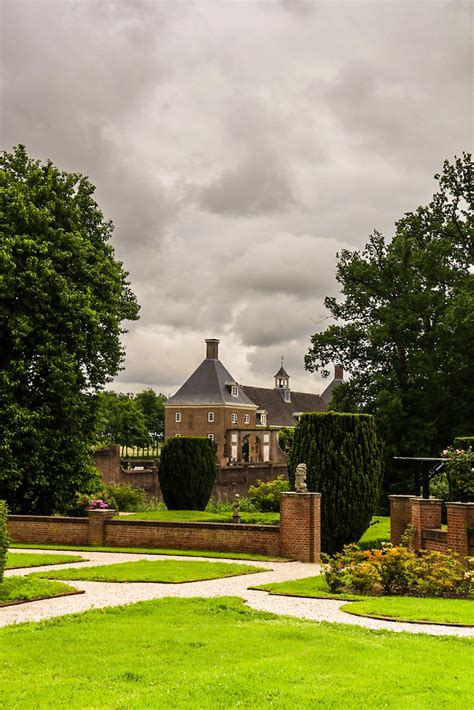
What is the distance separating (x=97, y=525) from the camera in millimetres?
21000

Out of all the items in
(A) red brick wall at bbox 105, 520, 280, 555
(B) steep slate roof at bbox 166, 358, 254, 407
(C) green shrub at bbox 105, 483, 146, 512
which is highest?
(B) steep slate roof at bbox 166, 358, 254, 407

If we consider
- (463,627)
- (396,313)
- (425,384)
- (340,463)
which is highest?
(396,313)

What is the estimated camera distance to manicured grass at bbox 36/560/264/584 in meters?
14.6

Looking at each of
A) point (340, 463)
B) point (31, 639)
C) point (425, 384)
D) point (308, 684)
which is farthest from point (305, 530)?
point (425, 384)

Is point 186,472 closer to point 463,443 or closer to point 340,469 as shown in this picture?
point 340,469

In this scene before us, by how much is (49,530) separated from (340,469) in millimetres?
8513

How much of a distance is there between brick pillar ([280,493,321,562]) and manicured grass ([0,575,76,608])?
260 inches

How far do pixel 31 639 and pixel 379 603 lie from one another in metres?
5.52

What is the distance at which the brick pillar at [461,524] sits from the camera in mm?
15711

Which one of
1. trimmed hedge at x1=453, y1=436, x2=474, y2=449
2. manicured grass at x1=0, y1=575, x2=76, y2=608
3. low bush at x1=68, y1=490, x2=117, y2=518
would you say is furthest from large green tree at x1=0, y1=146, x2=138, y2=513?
trimmed hedge at x1=453, y1=436, x2=474, y2=449

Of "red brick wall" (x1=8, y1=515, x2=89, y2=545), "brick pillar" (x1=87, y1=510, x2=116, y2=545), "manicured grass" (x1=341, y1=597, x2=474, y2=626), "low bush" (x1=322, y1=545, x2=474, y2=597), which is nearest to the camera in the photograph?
"manicured grass" (x1=341, y1=597, x2=474, y2=626)

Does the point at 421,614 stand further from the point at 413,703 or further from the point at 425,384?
the point at 425,384

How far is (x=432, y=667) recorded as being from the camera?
7.36 meters

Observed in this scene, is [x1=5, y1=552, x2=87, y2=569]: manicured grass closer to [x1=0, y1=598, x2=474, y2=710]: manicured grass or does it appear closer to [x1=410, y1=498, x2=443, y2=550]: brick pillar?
[x1=0, y1=598, x2=474, y2=710]: manicured grass
